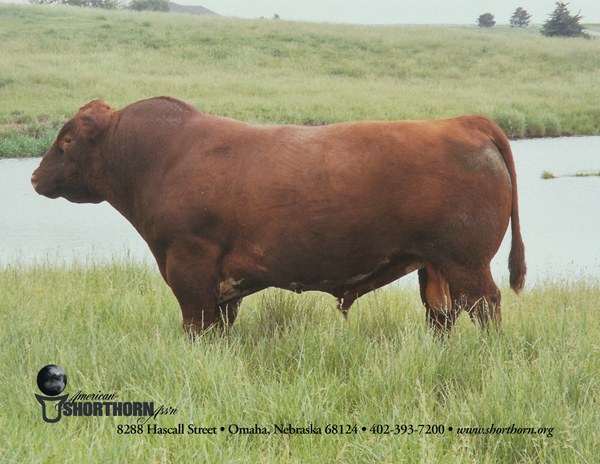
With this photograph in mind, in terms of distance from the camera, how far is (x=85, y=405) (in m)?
2.70

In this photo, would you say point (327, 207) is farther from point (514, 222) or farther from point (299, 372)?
point (514, 222)

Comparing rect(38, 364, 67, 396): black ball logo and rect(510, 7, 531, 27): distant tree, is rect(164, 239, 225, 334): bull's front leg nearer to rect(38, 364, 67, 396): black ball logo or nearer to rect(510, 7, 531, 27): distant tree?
rect(38, 364, 67, 396): black ball logo

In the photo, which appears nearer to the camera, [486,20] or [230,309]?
[230,309]

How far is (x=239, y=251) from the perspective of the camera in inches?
129

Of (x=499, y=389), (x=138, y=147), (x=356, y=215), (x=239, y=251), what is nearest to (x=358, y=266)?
(x=356, y=215)

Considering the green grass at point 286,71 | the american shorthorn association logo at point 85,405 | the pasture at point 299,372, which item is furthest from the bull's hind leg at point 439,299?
the green grass at point 286,71

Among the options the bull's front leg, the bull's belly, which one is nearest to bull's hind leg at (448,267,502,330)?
Result: the bull's belly

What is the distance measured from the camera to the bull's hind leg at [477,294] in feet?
10.6

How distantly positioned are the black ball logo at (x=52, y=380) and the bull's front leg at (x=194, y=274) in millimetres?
754

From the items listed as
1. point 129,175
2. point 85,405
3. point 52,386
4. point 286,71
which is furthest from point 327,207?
point 286,71

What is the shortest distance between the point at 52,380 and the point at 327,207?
5.37 ft

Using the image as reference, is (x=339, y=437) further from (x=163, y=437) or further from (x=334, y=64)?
(x=334, y=64)

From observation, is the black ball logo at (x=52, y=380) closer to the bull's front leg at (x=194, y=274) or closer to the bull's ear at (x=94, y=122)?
the bull's front leg at (x=194, y=274)

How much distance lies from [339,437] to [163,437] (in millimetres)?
733
